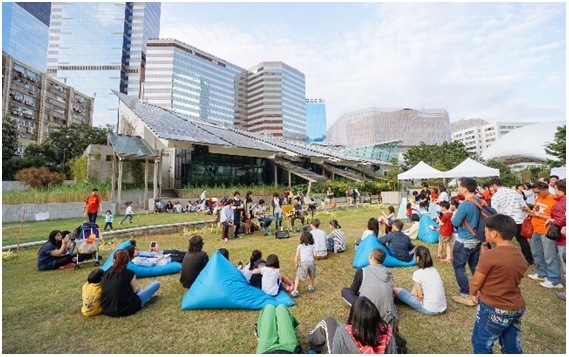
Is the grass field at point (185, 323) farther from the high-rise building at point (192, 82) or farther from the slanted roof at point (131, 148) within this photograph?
the high-rise building at point (192, 82)

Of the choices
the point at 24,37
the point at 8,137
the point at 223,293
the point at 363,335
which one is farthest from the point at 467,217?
the point at 24,37

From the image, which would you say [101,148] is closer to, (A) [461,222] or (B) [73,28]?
(A) [461,222]

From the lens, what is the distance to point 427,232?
8.54 meters

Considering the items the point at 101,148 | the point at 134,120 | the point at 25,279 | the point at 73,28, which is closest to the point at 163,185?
the point at 101,148

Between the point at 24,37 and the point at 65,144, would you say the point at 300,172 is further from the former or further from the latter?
the point at 24,37

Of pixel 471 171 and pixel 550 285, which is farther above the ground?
pixel 471 171

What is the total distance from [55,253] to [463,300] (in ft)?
27.0

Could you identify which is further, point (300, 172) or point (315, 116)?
point (315, 116)

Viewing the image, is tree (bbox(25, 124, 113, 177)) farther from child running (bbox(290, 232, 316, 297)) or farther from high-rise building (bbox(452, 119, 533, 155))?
high-rise building (bbox(452, 119, 533, 155))

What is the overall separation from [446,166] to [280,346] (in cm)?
3524

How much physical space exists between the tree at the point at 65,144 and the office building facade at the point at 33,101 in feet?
31.8

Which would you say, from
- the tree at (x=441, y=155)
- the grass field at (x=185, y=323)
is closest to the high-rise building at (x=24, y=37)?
the tree at (x=441, y=155)

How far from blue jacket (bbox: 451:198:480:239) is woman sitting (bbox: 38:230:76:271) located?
809cm

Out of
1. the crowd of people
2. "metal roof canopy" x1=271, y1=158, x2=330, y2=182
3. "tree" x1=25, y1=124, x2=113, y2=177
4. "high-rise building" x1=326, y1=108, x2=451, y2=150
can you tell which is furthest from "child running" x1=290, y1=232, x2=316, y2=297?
"high-rise building" x1=326, y1=108, x2=451, y2=150
